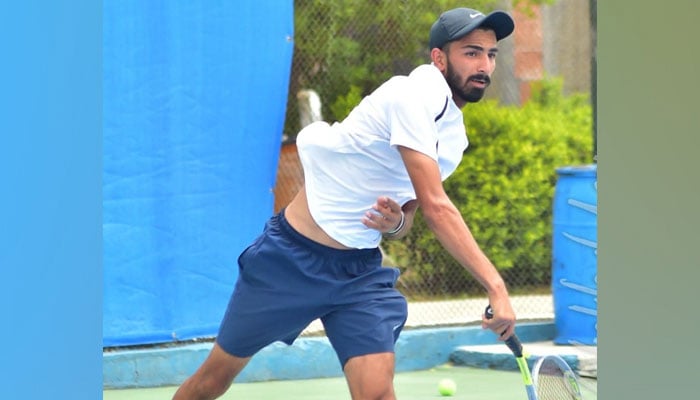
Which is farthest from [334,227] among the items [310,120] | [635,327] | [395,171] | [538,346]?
[310,120]

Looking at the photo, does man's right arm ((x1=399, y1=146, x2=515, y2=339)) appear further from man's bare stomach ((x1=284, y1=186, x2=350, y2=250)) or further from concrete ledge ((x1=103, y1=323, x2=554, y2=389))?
concrete ledge ((x1=103, y1=323, x2=554, y2=389))

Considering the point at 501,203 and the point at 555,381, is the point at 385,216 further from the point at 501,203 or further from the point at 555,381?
the point at 501,203

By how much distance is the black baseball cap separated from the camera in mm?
5188

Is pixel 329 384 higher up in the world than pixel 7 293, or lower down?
lower down

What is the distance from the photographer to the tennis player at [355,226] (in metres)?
5.01

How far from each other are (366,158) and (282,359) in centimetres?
320

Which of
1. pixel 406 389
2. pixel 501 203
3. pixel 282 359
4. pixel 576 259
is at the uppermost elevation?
pixel 501 203

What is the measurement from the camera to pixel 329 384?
317 inches

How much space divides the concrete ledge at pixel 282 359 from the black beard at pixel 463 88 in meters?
3.23

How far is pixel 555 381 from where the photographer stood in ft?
18.3

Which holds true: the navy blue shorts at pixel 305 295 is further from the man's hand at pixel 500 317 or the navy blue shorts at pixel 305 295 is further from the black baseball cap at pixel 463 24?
the black baseball cap at pixel 463 24

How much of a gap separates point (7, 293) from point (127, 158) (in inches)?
185

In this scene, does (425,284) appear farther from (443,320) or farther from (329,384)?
(329,384)

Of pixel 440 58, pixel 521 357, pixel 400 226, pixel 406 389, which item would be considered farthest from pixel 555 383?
pixel 406 389
